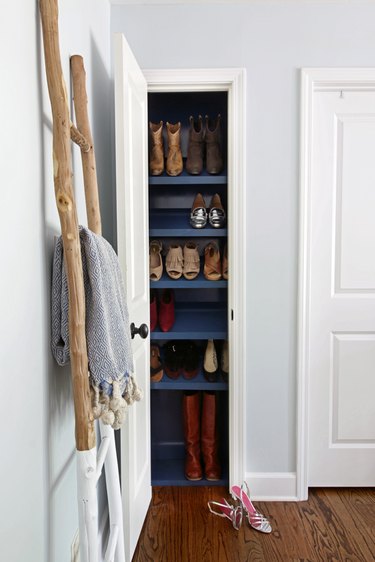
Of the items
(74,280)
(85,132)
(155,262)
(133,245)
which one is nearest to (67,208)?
(74,280)

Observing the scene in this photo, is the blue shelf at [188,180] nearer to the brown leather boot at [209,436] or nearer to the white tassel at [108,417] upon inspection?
the brown leather boot at [209,436]

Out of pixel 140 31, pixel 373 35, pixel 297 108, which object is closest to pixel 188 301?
pixel 297 108

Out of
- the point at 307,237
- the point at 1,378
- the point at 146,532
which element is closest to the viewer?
the point at 1,378

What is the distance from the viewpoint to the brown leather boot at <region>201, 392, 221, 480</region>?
2.39 m

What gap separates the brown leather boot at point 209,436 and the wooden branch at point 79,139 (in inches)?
60.4

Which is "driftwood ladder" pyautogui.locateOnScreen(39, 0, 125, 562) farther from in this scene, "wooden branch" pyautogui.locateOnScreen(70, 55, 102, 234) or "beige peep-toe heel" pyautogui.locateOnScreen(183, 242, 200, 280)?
"beige peep-toe heel" pyautogui.locateOnScreen(183, 242, 200, 280)

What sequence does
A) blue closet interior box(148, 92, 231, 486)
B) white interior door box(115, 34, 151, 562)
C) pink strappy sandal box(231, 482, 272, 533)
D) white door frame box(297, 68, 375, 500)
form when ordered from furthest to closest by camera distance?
blue closet interior box(148, 92, 231, 486) < white door frame box(297, 68, 375, 500) < pink strappy sandal box(231, 482, 272, 533) < white interior door box(115, 34, 151, 562)

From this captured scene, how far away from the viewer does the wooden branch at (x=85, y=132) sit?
138 cm

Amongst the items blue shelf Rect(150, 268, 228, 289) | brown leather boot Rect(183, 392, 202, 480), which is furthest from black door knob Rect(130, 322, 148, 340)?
brown leather boot Rect(183, 392, 202, 480)

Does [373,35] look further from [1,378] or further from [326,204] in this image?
[1,378]

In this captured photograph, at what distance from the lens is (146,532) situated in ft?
6.46

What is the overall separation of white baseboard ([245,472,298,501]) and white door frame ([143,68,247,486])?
79 mm

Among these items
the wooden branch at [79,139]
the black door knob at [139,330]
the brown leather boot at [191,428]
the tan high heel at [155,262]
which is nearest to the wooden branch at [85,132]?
the wooden branch at [79,139]

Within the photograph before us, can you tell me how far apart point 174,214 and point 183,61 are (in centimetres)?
84
